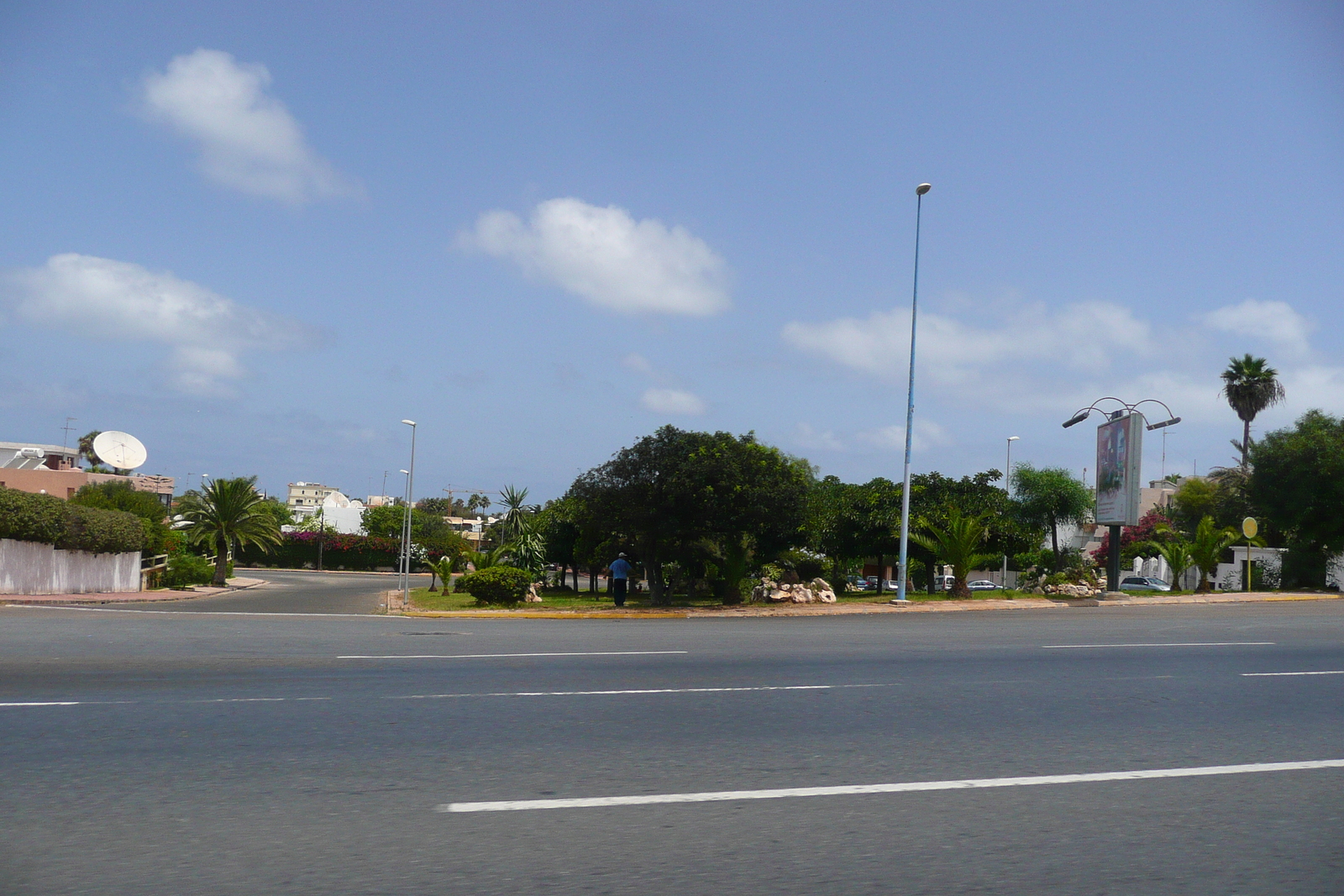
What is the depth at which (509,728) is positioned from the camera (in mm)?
7102

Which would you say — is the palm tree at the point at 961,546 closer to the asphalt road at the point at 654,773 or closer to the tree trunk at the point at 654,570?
the tree trunk at the point at 654,570

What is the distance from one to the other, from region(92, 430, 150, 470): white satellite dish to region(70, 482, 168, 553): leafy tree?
35.9 ft

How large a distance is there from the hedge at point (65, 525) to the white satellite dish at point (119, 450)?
120 ft

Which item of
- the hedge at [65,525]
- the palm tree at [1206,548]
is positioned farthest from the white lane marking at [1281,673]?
the hedge at [65,525]

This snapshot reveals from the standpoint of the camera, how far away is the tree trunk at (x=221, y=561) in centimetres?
4891

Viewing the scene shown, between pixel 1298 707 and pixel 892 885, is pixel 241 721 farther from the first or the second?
pixel 1298 707

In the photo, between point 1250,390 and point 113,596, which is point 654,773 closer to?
point 113,596

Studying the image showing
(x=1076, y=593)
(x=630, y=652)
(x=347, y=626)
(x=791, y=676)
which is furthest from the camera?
(x=1076, y=593)

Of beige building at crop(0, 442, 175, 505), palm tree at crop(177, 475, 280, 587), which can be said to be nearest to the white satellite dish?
beige building at crop(0, 442, 175, 505)

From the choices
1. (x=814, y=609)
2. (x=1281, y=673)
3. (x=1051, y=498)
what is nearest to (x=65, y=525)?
(x=814, y=609)

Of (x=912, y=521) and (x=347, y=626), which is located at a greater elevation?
(x=912, y=521)

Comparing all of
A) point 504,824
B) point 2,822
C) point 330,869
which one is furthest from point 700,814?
point 2,822

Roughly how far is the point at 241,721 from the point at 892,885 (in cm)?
496

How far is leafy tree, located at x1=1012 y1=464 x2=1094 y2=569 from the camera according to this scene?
197 feet
